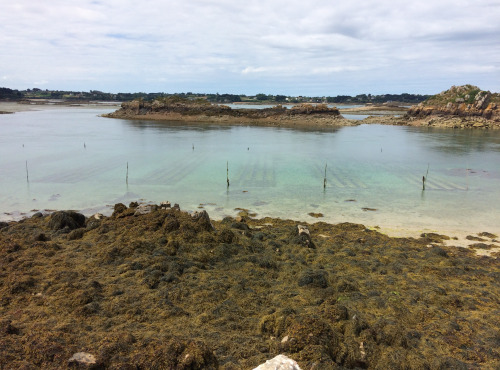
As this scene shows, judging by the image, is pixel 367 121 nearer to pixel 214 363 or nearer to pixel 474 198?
pixel 474 198

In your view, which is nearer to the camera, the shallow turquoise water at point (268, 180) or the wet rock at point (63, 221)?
the wet rock at point (63, 221)

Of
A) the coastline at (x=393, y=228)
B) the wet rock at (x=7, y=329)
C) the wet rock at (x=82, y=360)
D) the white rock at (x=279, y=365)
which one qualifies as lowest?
the coastline at (x=393, y=228)

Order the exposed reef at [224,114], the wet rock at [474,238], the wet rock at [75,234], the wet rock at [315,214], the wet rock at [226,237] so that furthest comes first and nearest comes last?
1. the exposed reef at [224,114]
2. the wet rock at [315,214]
3. the wet rock at [474,238]
4. the wet rock at [75,234]
5. the wet rock at [226,237]

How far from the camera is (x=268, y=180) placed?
25.6 m

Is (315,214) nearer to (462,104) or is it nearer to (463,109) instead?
(463,109)

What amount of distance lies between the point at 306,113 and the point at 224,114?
22.1 metres

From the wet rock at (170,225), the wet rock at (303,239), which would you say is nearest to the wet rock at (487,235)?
the wet rock at (303,239)

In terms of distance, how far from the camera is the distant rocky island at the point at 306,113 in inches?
3169

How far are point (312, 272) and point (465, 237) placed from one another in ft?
31.1

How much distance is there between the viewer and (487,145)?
4803 cm

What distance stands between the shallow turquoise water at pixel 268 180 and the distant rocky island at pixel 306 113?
41214mm

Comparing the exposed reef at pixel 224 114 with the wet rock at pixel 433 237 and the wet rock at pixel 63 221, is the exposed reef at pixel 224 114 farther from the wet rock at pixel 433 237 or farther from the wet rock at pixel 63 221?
the wet rock at pixel 63 221

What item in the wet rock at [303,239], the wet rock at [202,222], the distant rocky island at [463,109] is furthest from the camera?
the distant rocky island at [463,109]

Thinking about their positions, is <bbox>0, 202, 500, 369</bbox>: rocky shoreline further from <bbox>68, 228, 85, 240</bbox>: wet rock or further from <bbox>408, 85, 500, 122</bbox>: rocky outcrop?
<bbox>408, 85, 500, 122</bbox>: rocky outcrop
